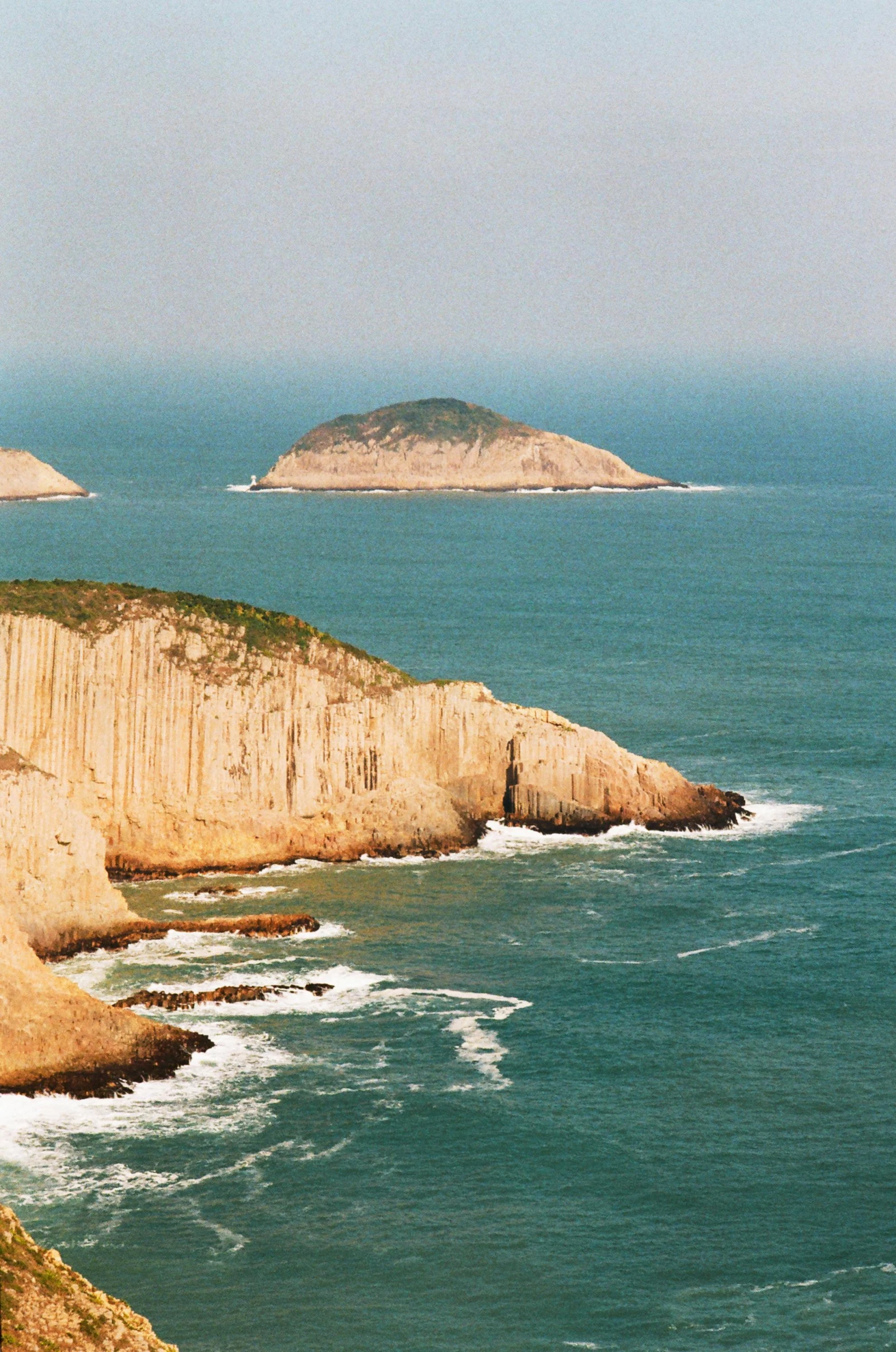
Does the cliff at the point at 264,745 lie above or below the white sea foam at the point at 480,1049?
above

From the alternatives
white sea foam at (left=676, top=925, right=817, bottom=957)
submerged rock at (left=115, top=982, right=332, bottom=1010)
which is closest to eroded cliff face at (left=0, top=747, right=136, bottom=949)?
submerged rock at (left=115, top=982, right=332, bottom=1010)

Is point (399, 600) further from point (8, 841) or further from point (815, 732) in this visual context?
point (8, 841)

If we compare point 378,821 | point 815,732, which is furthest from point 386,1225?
point 815,732

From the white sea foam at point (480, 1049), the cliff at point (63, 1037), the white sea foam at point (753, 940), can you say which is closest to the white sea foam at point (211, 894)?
the cliff at point (63, 1037)

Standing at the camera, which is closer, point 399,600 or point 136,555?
point 399,600

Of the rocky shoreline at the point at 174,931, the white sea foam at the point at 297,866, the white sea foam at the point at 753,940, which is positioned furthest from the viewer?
the white sea foam at the point at 297,866

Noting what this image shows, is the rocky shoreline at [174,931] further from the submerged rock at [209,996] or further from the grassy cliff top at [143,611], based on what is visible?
the grassy cliff top at [143,611]

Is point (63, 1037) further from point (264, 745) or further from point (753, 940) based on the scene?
point (753, 940)
